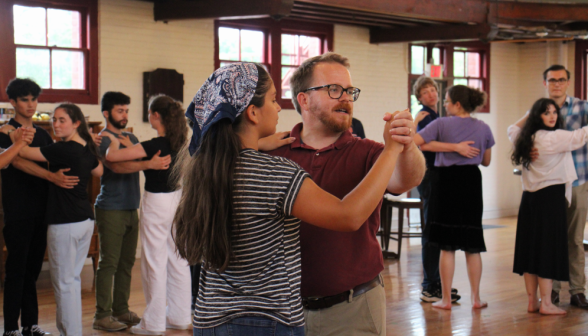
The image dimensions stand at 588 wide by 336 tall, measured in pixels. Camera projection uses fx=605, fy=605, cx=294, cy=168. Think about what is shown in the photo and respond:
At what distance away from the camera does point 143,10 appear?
754 cm

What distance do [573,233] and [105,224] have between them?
3.90 metres

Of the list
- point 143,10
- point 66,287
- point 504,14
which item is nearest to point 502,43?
point 504,14

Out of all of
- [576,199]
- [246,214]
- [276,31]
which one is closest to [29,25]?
[276,31]

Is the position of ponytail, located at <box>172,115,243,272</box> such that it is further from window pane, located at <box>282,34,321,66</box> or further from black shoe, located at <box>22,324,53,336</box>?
window pane, located at <box>282,34,321,66</box>

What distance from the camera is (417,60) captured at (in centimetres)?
1048

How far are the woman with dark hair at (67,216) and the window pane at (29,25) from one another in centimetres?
331

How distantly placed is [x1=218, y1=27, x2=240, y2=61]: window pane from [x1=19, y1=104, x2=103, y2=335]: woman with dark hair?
14.7ft

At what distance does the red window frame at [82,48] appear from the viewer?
6.64 metres

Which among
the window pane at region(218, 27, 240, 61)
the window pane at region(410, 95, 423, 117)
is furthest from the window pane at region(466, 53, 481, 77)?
the window pane at region(218, 27, 240, 61)

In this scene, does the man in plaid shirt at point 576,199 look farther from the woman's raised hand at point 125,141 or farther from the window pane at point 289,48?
the window pane at point 289,48

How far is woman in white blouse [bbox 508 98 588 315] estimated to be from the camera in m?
4.85

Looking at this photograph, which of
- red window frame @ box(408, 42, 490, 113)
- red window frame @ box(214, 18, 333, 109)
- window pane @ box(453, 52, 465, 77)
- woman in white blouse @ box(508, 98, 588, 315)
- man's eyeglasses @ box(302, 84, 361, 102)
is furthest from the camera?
window pane @ box(453, 52, 465, 77)

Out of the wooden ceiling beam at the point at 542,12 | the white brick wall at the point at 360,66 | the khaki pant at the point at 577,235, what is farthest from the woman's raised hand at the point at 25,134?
the wooden ceiling beam at the point at 542,12

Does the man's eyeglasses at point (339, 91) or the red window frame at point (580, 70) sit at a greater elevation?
the red window frame at point (580, 70)
